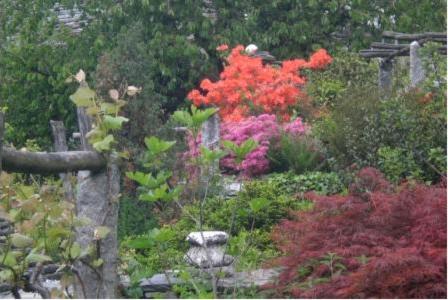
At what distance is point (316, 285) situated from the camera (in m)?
5.43

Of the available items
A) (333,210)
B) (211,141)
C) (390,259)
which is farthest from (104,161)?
(211,141)

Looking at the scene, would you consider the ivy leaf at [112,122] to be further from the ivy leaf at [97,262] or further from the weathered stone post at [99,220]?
the ivy leaf at [97,262]

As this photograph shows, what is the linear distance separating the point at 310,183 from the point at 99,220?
609cm

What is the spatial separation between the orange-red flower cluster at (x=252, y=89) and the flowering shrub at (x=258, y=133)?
2.63 ft

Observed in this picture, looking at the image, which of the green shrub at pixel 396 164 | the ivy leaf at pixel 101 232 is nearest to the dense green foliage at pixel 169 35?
the green shrub at pixel 396 164

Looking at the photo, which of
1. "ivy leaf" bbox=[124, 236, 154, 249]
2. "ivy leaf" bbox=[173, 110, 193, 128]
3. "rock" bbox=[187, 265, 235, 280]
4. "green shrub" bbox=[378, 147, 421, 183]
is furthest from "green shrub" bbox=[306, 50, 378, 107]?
"ivy leaf" bbox=[124, 236, 154, 249]

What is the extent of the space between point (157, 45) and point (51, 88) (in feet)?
8.06

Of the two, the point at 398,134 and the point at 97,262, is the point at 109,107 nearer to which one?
the point at 97,262

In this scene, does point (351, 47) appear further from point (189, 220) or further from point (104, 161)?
point (104, 161)

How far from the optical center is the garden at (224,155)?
4.39 meters

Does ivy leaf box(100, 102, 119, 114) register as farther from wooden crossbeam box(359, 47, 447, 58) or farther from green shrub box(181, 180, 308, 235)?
wooden crossbeam box(359, 47, 447, 58)

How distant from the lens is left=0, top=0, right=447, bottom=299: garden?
4.39 meters

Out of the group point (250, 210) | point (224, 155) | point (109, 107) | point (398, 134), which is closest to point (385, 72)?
point (398, 134)

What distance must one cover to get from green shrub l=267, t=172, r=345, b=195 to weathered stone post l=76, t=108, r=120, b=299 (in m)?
5.49
